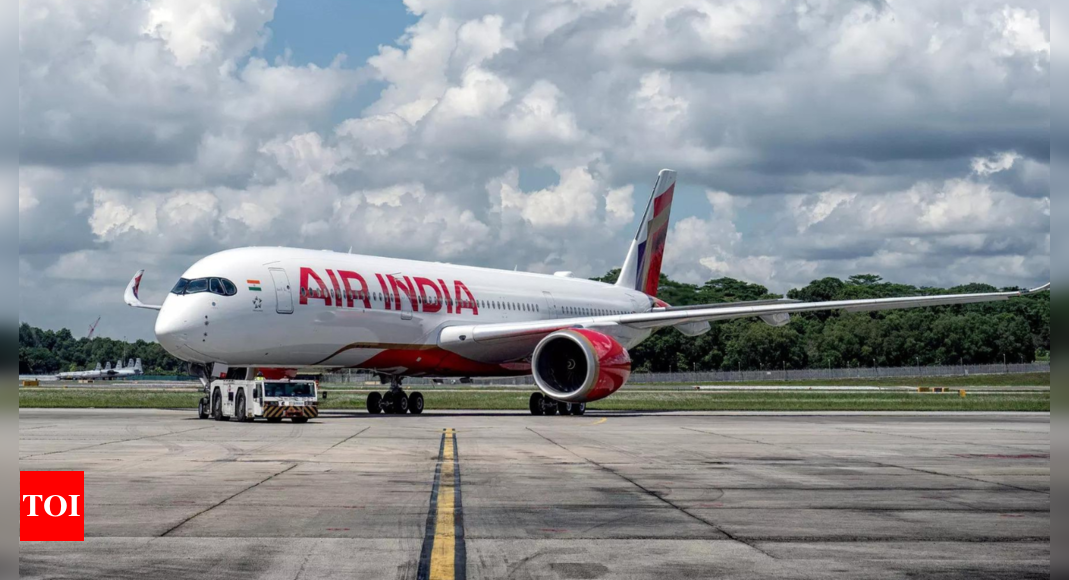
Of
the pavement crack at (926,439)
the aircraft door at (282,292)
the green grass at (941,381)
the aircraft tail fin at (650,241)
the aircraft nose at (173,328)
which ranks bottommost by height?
the green grass at (941,381)

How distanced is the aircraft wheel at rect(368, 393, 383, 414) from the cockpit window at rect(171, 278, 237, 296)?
868cm

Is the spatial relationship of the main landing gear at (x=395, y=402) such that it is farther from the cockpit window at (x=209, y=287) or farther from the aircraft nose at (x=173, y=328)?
the aircraft nose at (x=173, y=328)

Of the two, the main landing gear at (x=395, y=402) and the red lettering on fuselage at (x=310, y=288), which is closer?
the red lettering on fuselage at (x=310, y=288)

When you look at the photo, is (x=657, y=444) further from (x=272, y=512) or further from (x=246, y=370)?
(x=246, y=370)

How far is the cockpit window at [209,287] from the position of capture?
27.7 metres

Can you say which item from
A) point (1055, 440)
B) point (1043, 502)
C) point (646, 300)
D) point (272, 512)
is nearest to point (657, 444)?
point (1043, 502)

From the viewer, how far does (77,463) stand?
15469 mm

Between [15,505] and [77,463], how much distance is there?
40.2 feet

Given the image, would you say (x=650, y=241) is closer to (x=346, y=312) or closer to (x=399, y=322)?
(x=399, y=322)

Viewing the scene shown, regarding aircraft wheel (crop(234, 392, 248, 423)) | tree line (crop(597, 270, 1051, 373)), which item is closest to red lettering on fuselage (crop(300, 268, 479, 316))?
aircraft wheel (crop(234, 392, 248, 423))

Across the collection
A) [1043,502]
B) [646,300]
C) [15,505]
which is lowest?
[1043,502]

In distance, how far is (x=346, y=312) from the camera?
3058 cm

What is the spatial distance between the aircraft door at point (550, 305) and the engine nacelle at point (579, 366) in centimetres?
672

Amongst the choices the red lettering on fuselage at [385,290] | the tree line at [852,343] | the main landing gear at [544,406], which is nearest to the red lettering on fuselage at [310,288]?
the red lettering on fuselage at [385,290]
